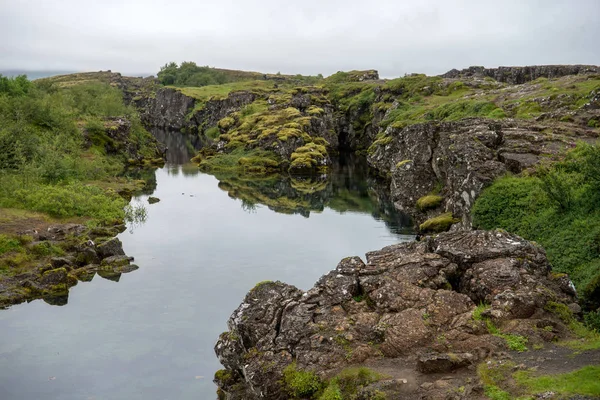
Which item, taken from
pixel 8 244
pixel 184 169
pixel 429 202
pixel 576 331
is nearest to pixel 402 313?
pixel 576 331

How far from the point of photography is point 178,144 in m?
143

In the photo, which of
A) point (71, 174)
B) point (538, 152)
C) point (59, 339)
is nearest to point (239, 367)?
point (59, 339)

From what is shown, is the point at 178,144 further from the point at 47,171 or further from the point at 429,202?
the point at 429,202

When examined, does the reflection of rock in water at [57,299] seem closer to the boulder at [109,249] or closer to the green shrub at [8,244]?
the green shrub at [8,244]

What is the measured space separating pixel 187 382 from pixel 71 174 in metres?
49.7

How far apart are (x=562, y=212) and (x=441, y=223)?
12766 millimetres

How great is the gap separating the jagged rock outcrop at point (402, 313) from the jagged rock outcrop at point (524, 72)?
316 feet

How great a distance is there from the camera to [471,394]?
48.5ft

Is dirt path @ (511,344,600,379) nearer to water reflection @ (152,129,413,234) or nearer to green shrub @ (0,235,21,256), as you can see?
water reflection @ (152,129,413,234)

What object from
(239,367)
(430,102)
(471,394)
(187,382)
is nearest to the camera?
(471,394)

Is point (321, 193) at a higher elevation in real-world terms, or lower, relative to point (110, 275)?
higher

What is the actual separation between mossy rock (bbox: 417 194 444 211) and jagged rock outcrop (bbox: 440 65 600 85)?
7068 cm

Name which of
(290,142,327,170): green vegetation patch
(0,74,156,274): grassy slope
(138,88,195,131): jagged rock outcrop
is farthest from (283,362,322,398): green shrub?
(138,88,195,131): jagged rock outcrop

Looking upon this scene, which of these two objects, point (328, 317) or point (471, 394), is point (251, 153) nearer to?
point (328, 317)
